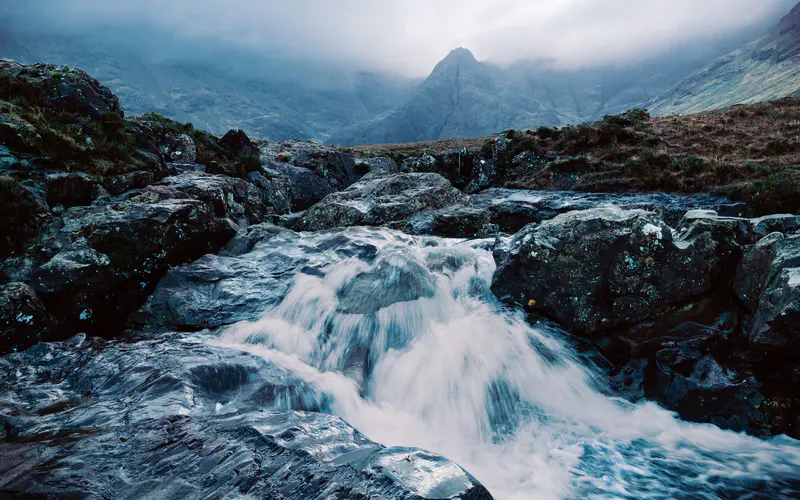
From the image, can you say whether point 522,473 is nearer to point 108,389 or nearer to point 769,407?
point 769,407

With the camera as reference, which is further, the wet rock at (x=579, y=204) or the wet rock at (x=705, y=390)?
the wet rock at (x=579, y=204)

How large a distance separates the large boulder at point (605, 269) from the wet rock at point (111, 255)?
28.4ft

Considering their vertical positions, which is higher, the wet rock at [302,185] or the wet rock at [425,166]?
the wet rock at [425,166]

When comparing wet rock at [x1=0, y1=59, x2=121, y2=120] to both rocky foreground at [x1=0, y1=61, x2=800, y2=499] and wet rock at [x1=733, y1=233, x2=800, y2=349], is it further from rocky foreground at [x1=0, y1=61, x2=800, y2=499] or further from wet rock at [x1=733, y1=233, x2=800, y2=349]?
wet rock at [x1=733, y1=233, x2=800, y2=349]

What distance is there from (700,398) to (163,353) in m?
8.70

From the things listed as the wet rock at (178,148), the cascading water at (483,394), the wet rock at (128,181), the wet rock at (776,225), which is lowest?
the cascading water at (483,394)

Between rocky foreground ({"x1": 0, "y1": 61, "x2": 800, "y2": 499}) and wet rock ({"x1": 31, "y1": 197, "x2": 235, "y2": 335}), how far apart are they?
4 cm

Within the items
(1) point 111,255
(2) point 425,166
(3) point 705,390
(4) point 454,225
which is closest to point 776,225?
(3) point 705,390

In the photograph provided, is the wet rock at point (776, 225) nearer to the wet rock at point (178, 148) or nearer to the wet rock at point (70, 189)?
the wet rock at point (70, 189)

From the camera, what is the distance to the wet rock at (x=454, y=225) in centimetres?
1308

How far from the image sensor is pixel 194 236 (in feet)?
33.0

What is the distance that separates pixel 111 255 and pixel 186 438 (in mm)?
6754

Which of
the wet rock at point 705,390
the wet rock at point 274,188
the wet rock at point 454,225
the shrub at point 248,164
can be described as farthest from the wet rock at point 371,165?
the wet rock at point 705,390

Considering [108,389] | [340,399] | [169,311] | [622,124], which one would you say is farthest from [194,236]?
[622,124]
